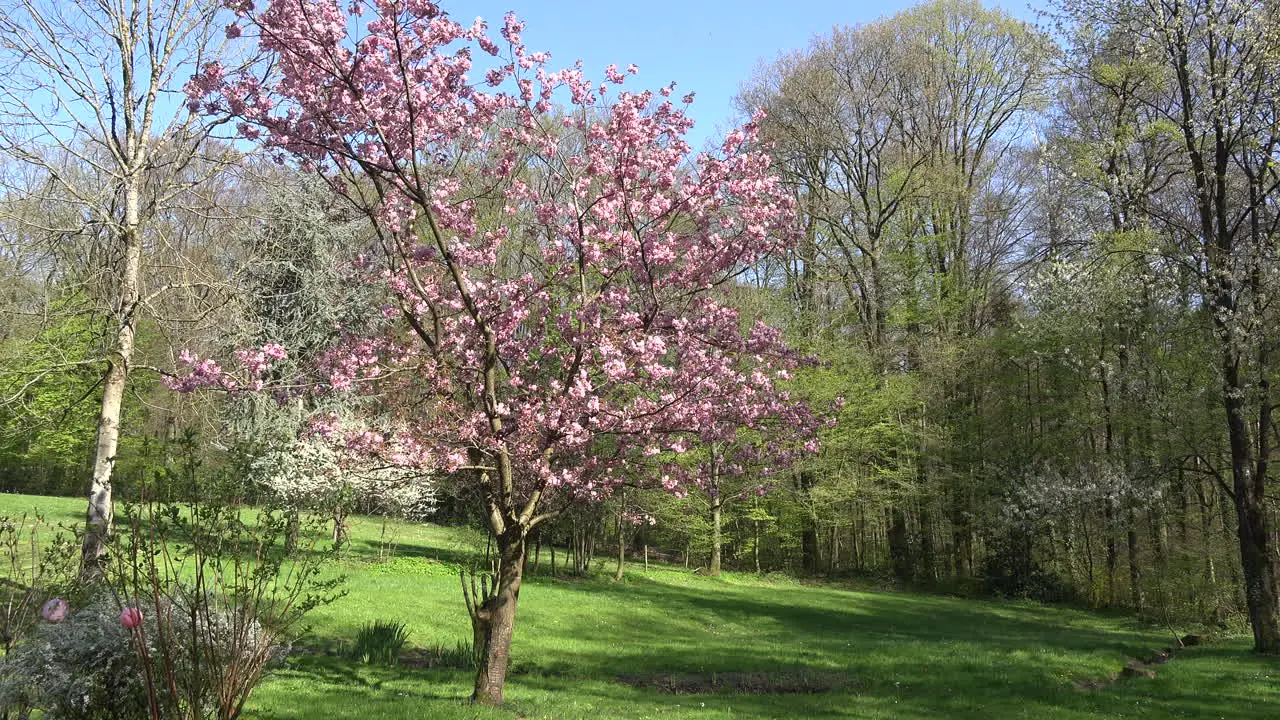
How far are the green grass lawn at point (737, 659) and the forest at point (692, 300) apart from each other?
4.85ft

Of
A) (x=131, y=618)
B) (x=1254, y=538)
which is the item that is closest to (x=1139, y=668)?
(x=1254, y=538)

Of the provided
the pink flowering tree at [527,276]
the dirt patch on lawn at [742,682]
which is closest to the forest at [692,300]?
the pink flowering tree at [527,276]

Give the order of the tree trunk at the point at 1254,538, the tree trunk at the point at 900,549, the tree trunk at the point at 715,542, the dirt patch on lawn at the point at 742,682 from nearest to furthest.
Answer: the dirt patch on lawn at the point at 742,682 → the tree trunk at the point at 1254,538 → the tree trunk at the point at 715,542 → the tree trunk at the point at 900,549

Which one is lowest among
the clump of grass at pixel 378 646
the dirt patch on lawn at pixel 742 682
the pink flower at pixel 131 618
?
the dirt patch on lawn at pixel 742 682

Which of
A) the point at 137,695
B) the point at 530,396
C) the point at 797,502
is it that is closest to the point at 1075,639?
the point at 797,502

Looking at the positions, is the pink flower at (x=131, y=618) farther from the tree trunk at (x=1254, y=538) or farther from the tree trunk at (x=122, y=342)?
the tree trunk at (x=1254, y=538)

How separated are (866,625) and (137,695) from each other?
17.8 m

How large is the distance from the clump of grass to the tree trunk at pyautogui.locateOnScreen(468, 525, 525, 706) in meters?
3.15

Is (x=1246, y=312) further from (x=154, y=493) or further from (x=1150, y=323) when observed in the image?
(x=154, y=493)

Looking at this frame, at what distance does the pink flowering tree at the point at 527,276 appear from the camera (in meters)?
7.69

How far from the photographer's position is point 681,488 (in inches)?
381

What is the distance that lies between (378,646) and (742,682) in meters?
5.49

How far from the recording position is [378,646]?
11594mm

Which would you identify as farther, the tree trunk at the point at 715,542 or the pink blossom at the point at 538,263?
the tree trunk at the point at 715,542
